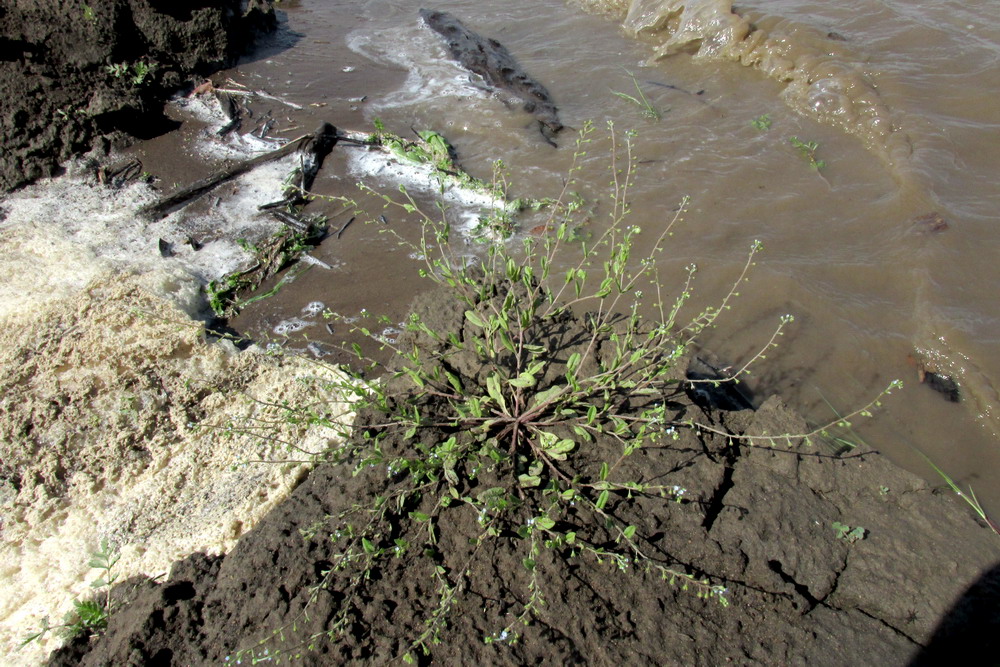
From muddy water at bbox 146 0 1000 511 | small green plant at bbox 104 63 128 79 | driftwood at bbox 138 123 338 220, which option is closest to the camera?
muddy water at bbox 146 0 1000 511

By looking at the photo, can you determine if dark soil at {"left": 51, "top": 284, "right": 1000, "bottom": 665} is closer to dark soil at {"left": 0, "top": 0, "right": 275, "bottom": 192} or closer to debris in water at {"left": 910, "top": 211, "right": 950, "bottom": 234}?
debris in water at {"left": 910, "top": 211, "right": 950, "bottom": 234}

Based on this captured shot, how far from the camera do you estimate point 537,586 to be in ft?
7.43

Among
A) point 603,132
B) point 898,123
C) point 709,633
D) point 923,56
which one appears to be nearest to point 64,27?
point 603,132

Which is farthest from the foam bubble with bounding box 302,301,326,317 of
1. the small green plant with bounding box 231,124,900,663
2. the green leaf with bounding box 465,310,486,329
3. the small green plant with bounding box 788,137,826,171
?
the small green plant with bounding box 788,137,826,171

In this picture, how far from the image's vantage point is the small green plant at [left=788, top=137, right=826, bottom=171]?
5.81 m

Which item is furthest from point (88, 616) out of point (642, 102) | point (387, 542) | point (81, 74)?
point (642, 102)

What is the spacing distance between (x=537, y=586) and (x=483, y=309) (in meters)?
1.56

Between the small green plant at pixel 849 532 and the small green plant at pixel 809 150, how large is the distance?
4.26 metres

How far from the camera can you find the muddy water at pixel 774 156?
Answer: 13.6 ft

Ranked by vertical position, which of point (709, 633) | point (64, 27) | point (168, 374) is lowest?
point (168, 374)

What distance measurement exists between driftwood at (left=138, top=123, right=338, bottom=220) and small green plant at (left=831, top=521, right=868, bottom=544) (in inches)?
202

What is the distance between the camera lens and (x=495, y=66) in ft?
24.6

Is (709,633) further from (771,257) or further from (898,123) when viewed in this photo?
(898,123)

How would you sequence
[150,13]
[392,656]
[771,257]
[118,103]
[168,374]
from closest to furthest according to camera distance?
1. [392,656]
2. [168,374]
3. [771,257]
4. [118,103]
5. [150,13]
